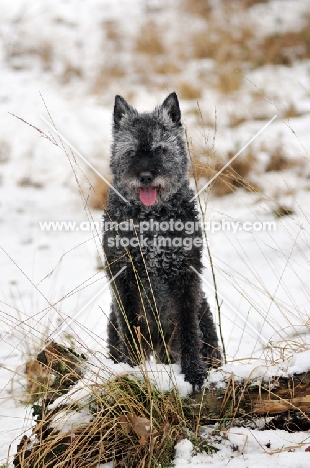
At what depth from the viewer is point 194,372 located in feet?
10.4

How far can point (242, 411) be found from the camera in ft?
9.69

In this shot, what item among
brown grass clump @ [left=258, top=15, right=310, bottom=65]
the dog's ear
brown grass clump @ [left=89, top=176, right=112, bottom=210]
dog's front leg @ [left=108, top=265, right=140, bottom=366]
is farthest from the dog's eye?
brown grass clump @ [left=258, top=15, right=310, bottom=65]

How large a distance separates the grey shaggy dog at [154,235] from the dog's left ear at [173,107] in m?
0.07

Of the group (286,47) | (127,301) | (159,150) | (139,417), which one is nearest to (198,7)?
(286,47)

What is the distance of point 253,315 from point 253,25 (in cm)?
980

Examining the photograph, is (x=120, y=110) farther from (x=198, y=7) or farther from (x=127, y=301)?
(x=198, y=7)

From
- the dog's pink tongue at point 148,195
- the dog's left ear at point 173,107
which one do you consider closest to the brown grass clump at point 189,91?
the dog's left ear at point 173,107

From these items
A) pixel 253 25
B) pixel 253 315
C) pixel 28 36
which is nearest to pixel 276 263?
pixel 253 315

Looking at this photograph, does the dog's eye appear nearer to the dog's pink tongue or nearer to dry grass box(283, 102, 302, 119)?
the dog's pink tongue

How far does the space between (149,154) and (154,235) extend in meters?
0.52

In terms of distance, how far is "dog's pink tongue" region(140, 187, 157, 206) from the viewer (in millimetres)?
3354

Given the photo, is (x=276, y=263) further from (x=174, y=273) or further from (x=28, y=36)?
(x=28, y=36)

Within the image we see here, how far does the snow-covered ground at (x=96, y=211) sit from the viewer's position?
3549 millimetres

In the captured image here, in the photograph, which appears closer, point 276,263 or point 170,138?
point 170,138
